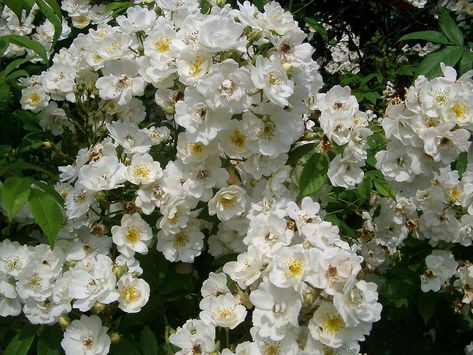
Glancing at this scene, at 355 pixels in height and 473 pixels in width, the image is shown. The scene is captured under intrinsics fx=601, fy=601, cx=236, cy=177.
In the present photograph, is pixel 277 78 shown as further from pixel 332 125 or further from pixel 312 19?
pixel 312 19

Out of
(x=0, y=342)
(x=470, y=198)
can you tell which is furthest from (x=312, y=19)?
(x=0, y=342)

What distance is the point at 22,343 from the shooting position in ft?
6.56

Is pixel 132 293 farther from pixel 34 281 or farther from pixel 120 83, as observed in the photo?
pixel 120 83

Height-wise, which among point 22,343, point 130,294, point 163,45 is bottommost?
point 22,343

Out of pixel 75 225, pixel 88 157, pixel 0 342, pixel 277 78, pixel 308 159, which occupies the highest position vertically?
pixel 277 78

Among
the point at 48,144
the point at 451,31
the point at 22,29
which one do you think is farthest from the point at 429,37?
the point at 22,29

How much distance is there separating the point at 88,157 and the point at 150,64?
0.39 meters

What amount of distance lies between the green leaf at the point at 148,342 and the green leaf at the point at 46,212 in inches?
16.6

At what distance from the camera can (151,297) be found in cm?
210

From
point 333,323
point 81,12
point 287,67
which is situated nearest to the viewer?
point 333,323

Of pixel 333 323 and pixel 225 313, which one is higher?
pixel 333 323

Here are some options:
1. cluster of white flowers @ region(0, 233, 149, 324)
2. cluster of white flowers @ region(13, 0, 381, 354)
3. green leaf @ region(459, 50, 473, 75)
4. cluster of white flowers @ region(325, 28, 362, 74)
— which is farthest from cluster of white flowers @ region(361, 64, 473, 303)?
cluster of white flowers @ region(325, 28, 362, 74)

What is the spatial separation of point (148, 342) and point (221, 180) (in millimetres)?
574

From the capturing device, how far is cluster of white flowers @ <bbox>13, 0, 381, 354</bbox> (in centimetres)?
158
